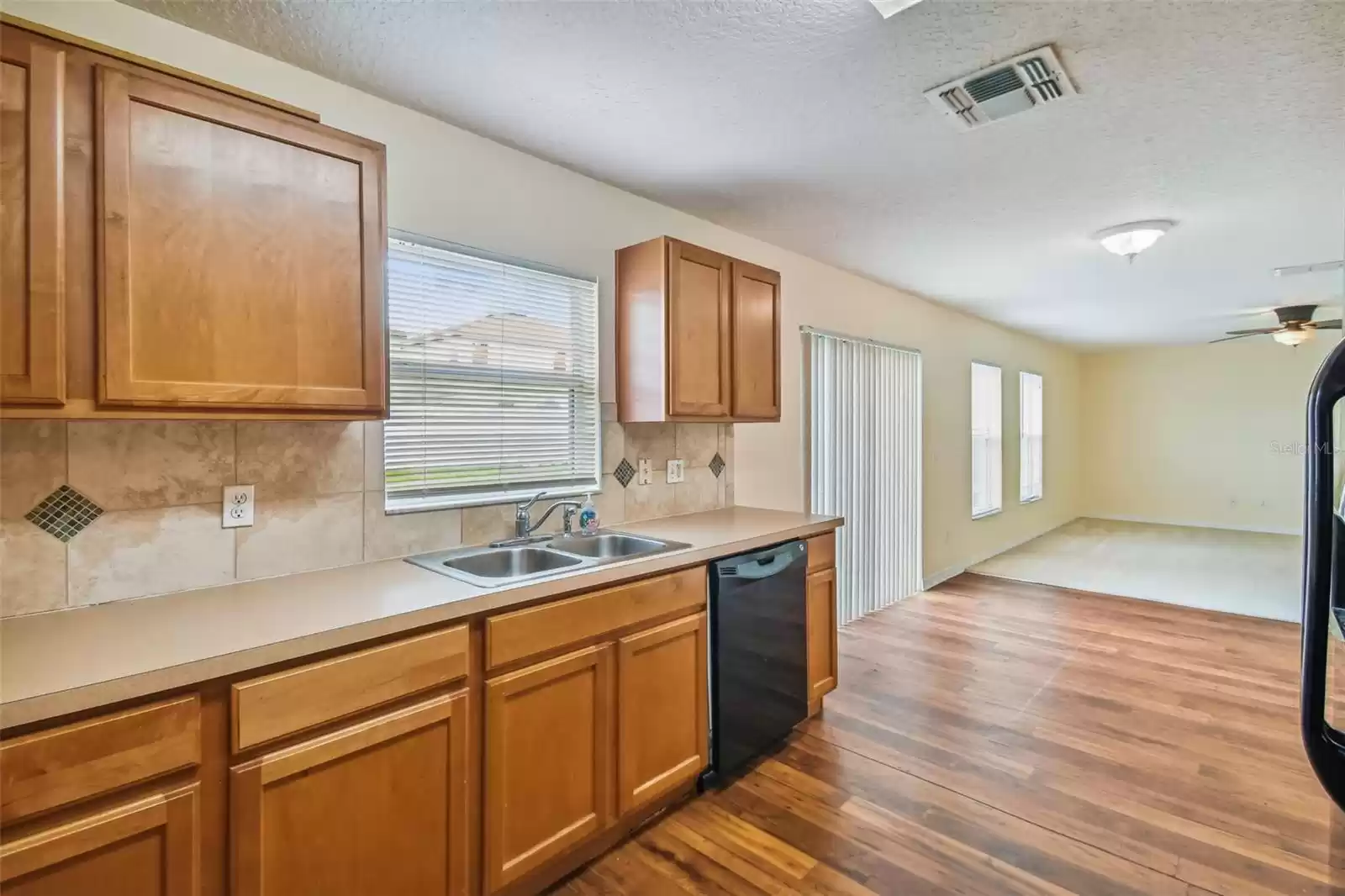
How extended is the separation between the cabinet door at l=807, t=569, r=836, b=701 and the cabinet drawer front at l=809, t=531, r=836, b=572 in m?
0.03

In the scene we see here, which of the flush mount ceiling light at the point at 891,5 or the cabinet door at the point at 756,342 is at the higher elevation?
the flush mount ceiling light at the point at 891,5

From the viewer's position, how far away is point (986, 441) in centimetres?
660

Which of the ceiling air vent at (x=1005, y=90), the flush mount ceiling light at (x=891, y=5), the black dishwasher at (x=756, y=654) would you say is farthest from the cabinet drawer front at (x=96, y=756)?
the ceiling air vent at (x=1005, y=90)

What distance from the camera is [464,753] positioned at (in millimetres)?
1665

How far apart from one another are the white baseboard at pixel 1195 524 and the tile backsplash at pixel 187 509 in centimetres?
1019

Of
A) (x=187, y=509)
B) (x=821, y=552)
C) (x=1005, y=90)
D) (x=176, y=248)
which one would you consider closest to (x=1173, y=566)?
(x=821, y=552)

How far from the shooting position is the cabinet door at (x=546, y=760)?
174 centimetres

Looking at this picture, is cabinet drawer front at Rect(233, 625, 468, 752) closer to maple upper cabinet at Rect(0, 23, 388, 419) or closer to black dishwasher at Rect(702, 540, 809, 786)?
maple upper cabinet at Rect(0, 23, 388, 419)

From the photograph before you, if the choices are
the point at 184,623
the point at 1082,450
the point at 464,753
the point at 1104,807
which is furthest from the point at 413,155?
the point at 1082,450

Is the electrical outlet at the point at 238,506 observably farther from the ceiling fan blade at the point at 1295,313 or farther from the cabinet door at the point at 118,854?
the ceiling fan blade at the point at 1295,313

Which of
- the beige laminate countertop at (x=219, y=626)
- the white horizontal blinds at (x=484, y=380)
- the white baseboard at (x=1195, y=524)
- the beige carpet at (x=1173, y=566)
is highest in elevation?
the white horizontal blinds at (x=484, y=380)

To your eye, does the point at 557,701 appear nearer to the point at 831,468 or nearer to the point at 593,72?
the point at 593,72

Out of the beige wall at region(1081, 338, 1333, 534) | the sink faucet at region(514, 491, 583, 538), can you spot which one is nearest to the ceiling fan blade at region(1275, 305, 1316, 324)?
the beige wall at region(1081, 338, 1333, 534)

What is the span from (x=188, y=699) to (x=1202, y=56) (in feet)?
A: 10.3
